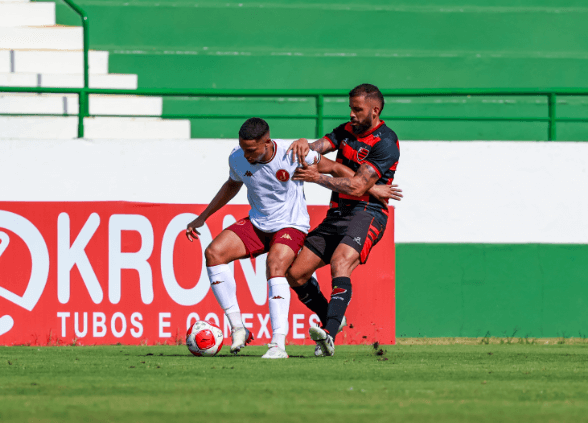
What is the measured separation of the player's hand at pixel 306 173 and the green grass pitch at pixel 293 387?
1.25 m

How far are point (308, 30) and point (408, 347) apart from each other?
281 inches

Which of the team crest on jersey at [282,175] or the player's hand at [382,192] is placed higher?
the team crest on jersey at [282,175]

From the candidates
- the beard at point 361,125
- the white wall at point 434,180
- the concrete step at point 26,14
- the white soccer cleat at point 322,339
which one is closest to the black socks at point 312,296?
the white soccer cleat at point 322,339

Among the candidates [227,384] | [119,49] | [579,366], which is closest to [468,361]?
[579,366]

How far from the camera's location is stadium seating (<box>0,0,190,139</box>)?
10500mm

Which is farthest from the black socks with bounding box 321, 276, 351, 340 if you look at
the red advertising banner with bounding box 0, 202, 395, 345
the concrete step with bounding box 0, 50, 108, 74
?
the concrete step with bounding box 0, 50, 108, 74

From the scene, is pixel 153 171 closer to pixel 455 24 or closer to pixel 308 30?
pixel 308 30

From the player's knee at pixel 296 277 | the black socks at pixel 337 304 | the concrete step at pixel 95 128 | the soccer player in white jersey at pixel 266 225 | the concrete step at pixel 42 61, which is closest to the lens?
the black socks at pixel 337 304

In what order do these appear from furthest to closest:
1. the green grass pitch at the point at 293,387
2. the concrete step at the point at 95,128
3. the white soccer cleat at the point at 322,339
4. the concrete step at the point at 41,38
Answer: the concrete step at the point at 41,38
the concrete step at the point at 95,128
the white soccer cleat at the point at 322,339
the green grass pitch at the point at 293,387

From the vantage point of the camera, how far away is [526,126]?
39.7 feet

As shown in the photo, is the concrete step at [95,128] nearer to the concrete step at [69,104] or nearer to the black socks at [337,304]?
the concrete step at [69,104]

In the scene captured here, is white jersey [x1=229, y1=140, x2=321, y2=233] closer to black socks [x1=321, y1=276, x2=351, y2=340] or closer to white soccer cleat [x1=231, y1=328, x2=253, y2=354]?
black socks [x1=321, y1=276, x2=351, y2=340]

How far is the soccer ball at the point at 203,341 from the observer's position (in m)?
5.96

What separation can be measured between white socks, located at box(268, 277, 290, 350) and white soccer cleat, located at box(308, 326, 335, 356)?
24cm
